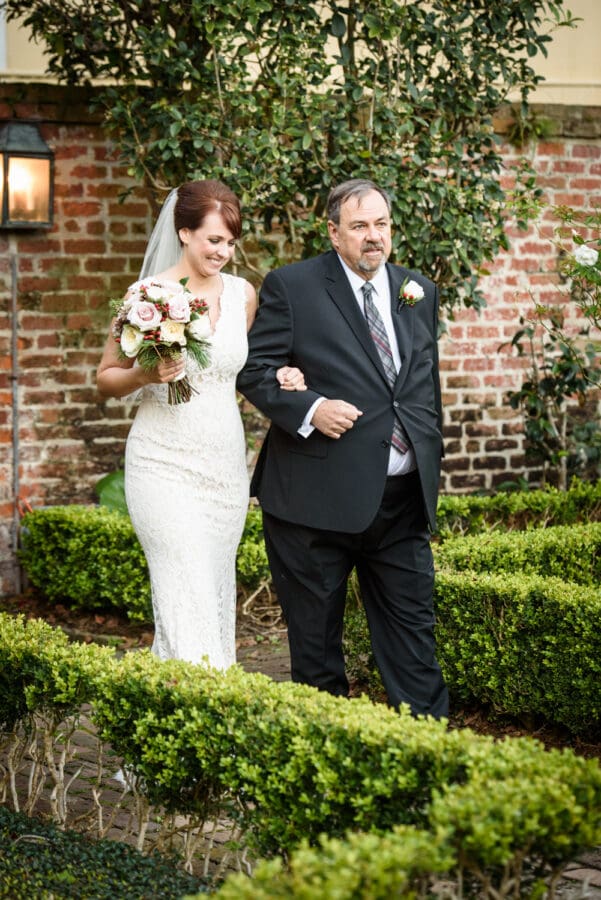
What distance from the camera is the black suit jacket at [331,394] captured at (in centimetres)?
437

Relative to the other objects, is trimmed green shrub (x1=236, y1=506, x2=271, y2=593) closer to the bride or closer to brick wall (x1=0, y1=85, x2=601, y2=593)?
brick wall (x1=0, y1=85, x2=601, y2=593)

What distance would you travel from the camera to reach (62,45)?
791cm

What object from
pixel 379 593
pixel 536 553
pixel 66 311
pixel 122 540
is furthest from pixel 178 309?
pixel 66 311

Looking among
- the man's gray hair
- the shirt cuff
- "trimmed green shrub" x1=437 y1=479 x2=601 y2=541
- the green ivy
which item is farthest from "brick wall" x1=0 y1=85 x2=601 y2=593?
the shirt cuff

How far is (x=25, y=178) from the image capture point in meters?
7.95

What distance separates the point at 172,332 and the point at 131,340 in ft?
0.51

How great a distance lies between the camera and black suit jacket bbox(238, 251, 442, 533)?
14.3ft

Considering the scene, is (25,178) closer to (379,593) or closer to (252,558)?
(252,558)

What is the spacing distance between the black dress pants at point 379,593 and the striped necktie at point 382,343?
Answer: 0.44 ft

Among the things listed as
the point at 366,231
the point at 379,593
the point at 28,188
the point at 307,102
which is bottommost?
the point at 379,593

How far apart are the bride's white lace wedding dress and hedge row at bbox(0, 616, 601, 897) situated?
→ 59 centimetres

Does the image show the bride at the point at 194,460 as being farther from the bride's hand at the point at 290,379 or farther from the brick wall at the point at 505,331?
the brick wall at the point at 505,331

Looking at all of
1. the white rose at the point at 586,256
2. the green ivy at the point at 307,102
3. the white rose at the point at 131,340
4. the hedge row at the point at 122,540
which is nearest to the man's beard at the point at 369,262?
the white rose at the point at 131,340

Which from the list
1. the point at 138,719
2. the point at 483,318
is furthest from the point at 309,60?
the point at 138,719
